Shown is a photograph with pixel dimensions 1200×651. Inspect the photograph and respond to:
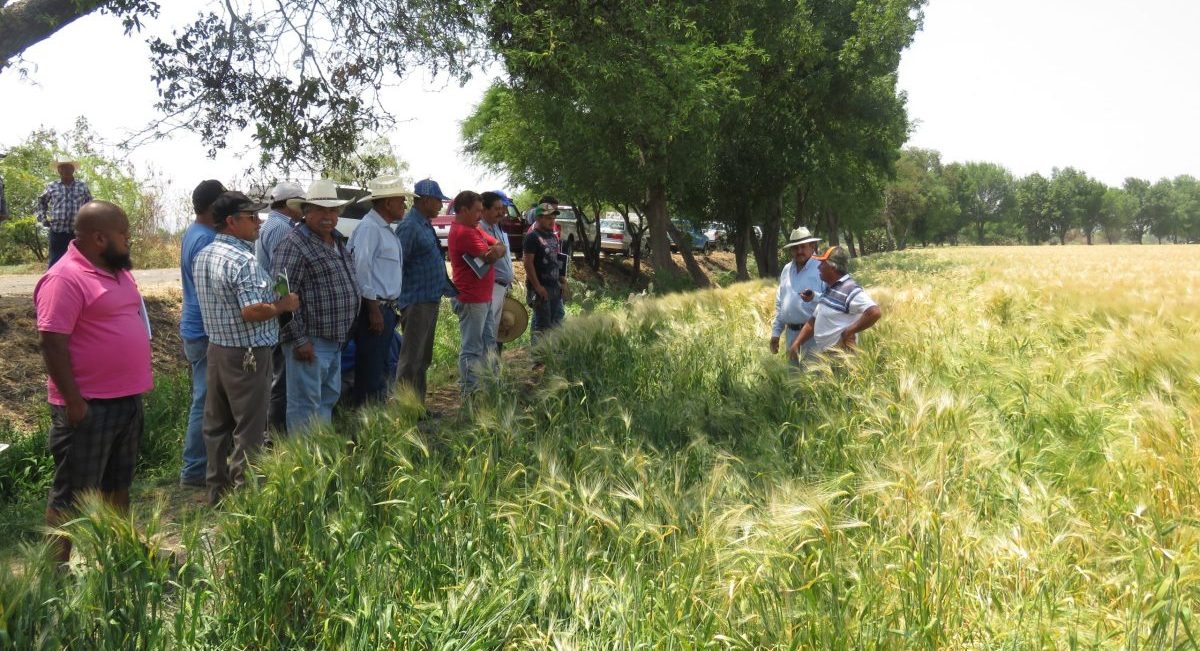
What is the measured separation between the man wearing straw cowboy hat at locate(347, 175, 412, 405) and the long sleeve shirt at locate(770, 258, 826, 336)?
307 cm

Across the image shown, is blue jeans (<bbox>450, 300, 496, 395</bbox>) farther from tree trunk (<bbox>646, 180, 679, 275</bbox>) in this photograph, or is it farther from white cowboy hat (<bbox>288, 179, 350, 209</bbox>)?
tree trunk (<bbox>646, 180, 679, 275</bbox>)

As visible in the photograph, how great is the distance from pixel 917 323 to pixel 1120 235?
627 feet

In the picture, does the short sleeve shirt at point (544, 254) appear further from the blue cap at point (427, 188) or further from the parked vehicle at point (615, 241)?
the parked vehicle at point (615, 241)

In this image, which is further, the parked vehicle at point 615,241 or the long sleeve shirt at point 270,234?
the parked vehicle at point 615,241

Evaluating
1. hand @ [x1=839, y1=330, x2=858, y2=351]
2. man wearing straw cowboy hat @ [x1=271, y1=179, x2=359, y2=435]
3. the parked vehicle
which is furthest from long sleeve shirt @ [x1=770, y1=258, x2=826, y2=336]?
the parked vehicle

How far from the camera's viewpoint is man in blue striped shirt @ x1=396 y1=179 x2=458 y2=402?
664 centimetres

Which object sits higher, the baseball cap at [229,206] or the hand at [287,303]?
the baseball cap at [229,206]

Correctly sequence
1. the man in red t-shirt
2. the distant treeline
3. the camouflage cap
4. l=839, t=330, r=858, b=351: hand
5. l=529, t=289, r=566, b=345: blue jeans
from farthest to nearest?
the distant treeline < l=529, t=289, r=566, b=345: blue jeans < the man in red t-shirt < l=839, t=330, r=858, b=351: hand < the camouflage cap

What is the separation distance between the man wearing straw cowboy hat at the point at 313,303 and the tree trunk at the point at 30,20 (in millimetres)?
3552

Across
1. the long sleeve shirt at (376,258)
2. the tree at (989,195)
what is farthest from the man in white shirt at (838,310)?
the tree at (989,195)

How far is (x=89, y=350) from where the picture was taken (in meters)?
3.84

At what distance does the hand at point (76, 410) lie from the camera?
3.71 metres

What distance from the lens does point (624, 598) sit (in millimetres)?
2670

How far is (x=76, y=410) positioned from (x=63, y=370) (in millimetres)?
193
